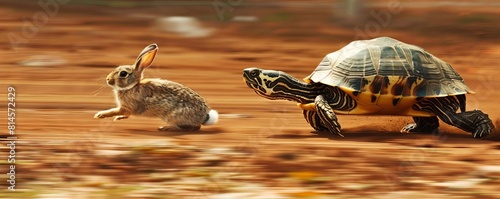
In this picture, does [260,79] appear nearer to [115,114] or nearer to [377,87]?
[377,87]

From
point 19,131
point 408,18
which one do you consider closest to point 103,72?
point 19,131

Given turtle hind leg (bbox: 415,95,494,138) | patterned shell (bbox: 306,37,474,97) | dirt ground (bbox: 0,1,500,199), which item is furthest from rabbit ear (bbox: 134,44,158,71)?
turtle hind leg (bbox: 415,95,494,138)

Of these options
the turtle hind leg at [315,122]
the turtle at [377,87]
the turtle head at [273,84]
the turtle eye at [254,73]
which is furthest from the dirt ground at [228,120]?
the turtle eye at [254,73]

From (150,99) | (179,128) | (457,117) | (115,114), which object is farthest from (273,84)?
(457,117)

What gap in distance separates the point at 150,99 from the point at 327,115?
1.26 metres

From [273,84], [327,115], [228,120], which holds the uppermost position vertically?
[273,84]

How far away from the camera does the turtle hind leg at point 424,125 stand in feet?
27.5

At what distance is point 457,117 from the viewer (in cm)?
805

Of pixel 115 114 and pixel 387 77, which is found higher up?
pixel 387 77

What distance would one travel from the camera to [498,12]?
46.5ft

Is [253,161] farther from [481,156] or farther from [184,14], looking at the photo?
[184,14]

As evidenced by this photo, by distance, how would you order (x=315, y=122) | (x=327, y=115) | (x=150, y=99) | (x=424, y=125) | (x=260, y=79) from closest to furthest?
(x=327, y=115)
(x=150, y=99)
(x=260, y=79)
(x=315, y=122)
(x=424, y=125)

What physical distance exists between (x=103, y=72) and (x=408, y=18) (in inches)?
169

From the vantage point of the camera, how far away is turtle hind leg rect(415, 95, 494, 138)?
8.03m
